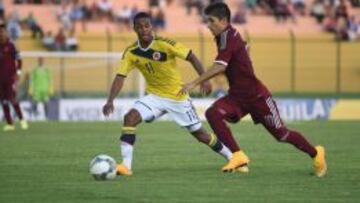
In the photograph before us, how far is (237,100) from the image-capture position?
13852mm

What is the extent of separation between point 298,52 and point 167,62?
2979cm

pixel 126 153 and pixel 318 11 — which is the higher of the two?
pixel 126 153

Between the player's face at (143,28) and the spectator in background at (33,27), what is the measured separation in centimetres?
2918

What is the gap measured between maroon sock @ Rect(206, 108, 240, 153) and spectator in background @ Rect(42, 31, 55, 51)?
29.2 meters

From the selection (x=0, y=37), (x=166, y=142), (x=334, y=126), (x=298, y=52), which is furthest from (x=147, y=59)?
(x=298, y=52)

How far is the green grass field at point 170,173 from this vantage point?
37.2ft

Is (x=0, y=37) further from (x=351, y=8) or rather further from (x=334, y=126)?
(x=351, y=8)

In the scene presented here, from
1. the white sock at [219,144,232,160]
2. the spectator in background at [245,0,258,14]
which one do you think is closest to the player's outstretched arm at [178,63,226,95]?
the white sock at [219,144,232,160]

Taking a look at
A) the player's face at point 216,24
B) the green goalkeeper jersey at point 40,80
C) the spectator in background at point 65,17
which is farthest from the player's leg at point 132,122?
the spectator in background at point 65,17

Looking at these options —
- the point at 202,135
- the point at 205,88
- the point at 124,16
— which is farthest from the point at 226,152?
the point at 124,16

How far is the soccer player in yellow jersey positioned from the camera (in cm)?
1397

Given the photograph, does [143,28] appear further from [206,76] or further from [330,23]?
[330,23]

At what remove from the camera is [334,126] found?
1132 inches

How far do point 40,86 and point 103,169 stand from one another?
2395 centimetres
